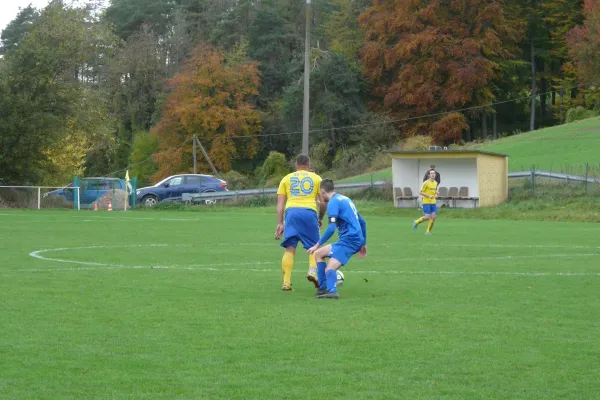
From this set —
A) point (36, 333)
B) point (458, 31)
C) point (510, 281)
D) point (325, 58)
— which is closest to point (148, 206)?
point (325, 58)

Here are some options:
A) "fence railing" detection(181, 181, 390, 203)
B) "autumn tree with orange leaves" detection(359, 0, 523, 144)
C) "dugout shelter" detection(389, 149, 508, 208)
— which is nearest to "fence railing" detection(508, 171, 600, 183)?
"dugout shelter" detection(389, 149, 508, 208)

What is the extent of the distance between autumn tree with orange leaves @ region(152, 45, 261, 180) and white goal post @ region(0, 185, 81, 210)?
23.6 meters

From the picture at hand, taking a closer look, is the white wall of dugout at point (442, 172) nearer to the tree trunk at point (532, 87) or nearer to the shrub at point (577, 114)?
the shrub at point (577, 114)

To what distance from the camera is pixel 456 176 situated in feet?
141

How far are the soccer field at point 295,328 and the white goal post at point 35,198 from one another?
90.4 feet

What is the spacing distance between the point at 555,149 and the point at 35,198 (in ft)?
93.8

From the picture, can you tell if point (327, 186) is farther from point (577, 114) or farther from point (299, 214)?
point (577, 114)

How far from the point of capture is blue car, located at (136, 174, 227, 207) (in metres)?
49.4

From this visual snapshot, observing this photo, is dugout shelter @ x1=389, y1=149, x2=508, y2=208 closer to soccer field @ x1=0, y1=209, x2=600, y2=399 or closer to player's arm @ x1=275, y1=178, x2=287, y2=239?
soccer field @ x1=0, y1=209, x2=600, y2=399

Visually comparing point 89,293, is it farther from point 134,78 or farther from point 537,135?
point 134,78

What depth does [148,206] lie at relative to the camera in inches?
1866

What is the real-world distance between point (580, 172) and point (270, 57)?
1543 inches

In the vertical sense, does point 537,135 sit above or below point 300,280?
above

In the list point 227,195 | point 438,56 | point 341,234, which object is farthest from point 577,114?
point 341,234
